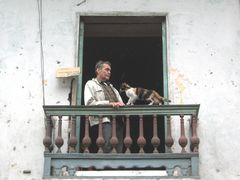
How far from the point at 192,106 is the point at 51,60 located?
1973 mm

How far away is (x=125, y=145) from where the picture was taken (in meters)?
7.90

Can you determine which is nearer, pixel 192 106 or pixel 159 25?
pixel 192 106

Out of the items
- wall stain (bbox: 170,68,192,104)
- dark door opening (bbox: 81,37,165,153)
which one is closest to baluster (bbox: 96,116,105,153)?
wall stain (bbox: 170,68,192,104)

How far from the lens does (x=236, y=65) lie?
28.6 ft

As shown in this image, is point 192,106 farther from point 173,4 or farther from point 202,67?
point 173,4

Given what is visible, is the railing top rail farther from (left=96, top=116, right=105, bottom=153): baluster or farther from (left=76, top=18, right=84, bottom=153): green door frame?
(left=76, top=18, right=84, bottom=153): green door frame

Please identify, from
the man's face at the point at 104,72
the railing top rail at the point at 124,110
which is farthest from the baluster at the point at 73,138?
the man's face at the point at 104,72

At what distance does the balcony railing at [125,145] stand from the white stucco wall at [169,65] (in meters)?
0.37

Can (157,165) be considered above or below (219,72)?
below

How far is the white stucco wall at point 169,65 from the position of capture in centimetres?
826

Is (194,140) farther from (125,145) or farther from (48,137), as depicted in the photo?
(48,137)

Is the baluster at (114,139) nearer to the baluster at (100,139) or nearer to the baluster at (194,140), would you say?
the baluster at (100,139)

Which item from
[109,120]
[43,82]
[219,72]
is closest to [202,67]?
[219,72]

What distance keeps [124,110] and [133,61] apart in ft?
11.2
